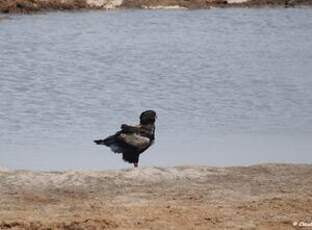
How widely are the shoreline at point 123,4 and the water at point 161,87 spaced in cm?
216

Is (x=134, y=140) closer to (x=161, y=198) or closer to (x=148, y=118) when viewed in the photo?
(x=148, y=118)

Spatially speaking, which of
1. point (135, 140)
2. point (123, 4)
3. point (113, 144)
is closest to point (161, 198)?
point (135, 140)

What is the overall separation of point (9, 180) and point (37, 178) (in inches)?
14.0

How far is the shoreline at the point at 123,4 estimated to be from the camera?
4147cm

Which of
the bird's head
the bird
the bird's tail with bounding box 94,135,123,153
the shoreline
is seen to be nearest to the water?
the bird's tail with bounding box 94,135,123,153

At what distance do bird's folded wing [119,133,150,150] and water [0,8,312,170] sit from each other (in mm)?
776

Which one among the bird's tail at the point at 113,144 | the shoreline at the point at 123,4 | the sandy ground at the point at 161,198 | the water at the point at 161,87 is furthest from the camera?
the shoreline at the point at 123,4

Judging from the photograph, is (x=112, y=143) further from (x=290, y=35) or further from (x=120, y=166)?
(x=290, y=35)

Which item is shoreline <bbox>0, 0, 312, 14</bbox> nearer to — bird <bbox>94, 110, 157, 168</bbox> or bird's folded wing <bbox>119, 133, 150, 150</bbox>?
bird <bbox>94, 110, 157, 168</bbox>

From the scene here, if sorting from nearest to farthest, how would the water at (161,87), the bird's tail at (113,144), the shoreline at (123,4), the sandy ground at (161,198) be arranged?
the sandy ground at (161,198)
the bird's tail at (113,144)
the water at (161,87)
the shoreline at (123,4)

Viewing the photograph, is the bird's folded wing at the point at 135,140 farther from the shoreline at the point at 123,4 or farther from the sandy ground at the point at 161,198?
the shoreline at the point at 123,4

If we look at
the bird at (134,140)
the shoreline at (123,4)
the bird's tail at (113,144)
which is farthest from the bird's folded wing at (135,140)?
the shoreline at (123,4)

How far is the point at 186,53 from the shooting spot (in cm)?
2877

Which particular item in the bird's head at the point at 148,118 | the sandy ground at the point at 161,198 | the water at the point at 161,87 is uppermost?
the bird's head at the point at 148,118
